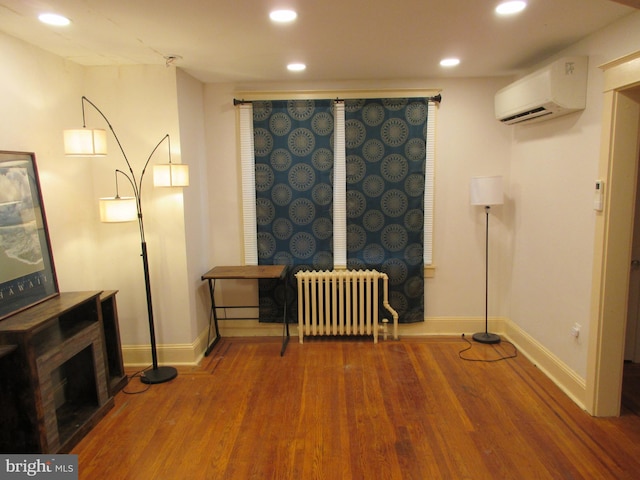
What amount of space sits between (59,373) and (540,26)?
13.3 ft

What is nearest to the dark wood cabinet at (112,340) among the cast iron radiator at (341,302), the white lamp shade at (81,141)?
the white lamp shade at (81,141)

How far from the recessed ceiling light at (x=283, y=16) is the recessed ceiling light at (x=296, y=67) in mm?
982

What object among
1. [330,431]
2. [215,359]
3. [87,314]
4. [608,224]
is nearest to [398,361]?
[330,431]

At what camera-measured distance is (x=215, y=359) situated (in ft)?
12.8

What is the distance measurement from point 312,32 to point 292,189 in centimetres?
175

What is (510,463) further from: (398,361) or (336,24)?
(336,24)

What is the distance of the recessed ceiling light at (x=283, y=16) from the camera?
2384 mm

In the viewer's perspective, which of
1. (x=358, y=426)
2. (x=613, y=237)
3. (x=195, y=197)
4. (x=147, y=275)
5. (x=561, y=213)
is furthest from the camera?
(x=195, y=197)

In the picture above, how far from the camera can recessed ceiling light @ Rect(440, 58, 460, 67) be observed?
3436 mm

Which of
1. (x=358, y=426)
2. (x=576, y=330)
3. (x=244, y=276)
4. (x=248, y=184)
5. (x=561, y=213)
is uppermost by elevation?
(x=248, y=184)

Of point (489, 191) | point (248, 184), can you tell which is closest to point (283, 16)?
point (248, 184)

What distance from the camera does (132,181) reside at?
356cm

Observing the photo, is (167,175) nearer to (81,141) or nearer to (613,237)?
(81,141)

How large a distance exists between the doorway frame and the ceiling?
1.58 feet
